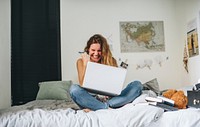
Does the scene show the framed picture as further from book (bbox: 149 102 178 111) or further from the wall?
book (bbox: 149 102 178 111)

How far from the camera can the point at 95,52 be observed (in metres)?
2.24

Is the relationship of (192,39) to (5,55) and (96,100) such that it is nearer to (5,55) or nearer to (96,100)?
(96,100)

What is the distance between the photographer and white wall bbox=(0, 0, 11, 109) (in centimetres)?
277

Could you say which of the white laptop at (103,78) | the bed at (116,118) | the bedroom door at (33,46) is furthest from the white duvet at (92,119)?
the bedroom door at (33,46)

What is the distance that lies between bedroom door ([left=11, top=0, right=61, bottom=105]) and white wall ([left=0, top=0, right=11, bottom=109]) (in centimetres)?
17

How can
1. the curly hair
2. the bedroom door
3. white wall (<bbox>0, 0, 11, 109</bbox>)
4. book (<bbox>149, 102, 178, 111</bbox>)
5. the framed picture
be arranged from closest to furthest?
1. book (<bbox>149, 102, 178, 111</bbox>)
2. the curly hair
3. white wall (<bbox>0, 0, 11, 109</bbox>)
4. the framed picture
5. the bedroom door

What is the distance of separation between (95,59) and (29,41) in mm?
1463

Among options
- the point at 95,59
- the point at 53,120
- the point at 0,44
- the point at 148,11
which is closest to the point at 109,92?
the point at 95,59

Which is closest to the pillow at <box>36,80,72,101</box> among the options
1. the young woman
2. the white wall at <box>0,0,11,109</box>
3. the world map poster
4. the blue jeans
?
the white wall at <box>0,0,11,109</box>

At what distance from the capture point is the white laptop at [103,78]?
6.08ft

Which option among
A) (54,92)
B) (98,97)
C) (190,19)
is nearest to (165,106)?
(98,97)

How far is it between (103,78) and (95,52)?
418 millimetres

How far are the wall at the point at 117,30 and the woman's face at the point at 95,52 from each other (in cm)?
113

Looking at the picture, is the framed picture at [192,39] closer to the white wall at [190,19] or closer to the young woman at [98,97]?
the white wall at [190,19]
